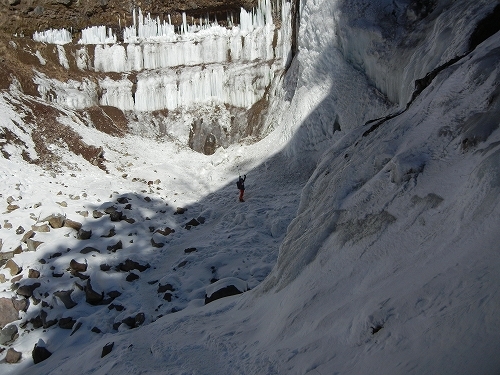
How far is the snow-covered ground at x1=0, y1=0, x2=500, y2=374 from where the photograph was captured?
2.76m

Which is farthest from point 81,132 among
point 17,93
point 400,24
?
point 400,24

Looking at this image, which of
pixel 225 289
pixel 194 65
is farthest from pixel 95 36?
pixel 225 289

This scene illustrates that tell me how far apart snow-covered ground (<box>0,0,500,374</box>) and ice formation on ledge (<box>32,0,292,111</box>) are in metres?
14.3

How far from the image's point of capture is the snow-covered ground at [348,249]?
9.04 feet

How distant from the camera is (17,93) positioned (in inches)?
856

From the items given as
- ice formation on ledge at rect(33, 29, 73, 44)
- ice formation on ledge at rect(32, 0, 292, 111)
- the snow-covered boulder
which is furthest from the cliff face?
the snow-covered boulder

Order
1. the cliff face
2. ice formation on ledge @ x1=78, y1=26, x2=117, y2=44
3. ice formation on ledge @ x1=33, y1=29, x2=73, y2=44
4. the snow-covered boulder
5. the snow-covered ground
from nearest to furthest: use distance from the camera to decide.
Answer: the snow-covered ground → the snow-covered boulder → the cliff face → ice formation on ledge @ x1=33, y1=29, x2=73, y2=44 → ice formation on ledge @ x1=78, y1=26, x2=117, y2=44

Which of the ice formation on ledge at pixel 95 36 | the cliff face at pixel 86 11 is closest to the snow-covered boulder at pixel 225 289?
the cliff face at pixel 86 11

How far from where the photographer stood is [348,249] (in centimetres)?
428

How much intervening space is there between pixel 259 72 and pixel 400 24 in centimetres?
1663

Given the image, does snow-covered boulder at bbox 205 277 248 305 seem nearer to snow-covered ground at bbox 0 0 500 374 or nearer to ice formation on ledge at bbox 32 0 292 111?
snow-covered ground at bbox 0 0 500 374

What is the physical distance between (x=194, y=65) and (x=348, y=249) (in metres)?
28.2

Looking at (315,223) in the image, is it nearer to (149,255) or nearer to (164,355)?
(164,355)

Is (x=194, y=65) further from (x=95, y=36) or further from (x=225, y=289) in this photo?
(x=225, y=289)
